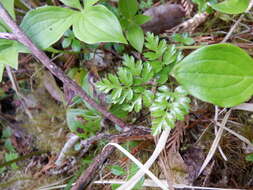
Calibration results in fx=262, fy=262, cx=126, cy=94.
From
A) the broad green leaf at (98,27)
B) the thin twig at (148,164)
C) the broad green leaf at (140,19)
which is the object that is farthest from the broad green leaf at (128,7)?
the thin twig at (148,164)

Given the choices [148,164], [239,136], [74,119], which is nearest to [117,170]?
[148,164]

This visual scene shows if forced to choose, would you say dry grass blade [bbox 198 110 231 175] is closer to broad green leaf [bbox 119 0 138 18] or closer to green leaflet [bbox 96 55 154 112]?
green leaflet [bbox 96 55 154 112]

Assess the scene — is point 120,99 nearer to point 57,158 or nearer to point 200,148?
point 200,148

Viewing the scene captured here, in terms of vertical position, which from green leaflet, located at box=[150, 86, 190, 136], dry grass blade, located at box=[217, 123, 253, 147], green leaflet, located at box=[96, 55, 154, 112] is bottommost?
dry grass blade, located at box=[217, 123, 253, 147]

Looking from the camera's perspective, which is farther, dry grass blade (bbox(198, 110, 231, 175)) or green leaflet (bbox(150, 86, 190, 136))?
dry grass blade (bbox(198, 110, 231, 175))

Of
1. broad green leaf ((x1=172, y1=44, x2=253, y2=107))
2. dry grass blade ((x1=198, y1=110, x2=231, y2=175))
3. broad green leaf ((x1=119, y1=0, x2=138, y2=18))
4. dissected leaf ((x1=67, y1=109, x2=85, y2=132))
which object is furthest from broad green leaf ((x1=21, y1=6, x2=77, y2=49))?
dry grass blade ((x1=198, y1=110, x2=231, y2=175))

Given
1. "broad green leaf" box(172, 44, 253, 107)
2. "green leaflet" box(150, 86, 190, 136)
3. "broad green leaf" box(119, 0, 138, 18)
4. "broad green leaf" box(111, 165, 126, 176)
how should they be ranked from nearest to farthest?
"broad green leaf" box(172, 44, 253, 107) → "green leaflet" box(150, 86, 190, 136) → "broad green leaf" box(111, 165, 126, 176) → "broad green leaf" box(119, 0, 138, 18)
